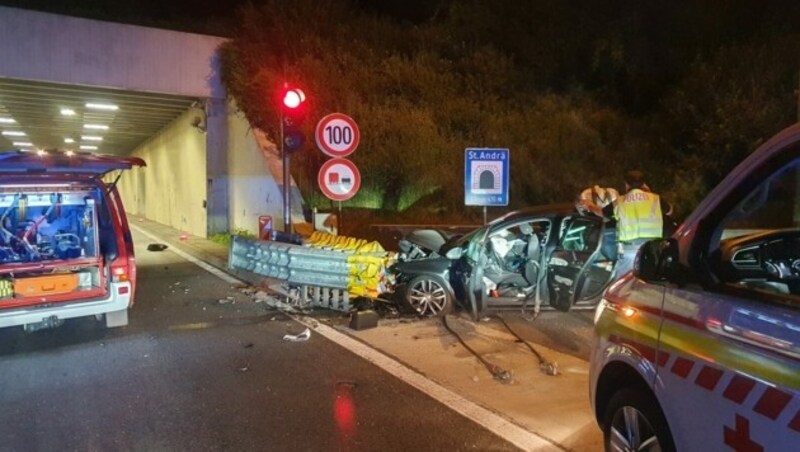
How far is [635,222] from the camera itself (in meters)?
7.03

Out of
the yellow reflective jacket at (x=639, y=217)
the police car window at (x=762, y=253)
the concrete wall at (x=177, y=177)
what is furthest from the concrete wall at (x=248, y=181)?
the police car window at (x=762, y=253)

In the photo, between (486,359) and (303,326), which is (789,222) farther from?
(303,326)

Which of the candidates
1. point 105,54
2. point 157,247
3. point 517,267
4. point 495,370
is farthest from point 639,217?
point 105,54

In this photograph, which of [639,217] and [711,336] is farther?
[639,217]

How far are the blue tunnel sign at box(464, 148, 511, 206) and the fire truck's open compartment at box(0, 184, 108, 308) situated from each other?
15.7 feet

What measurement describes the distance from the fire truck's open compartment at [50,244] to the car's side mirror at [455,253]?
12.6ft

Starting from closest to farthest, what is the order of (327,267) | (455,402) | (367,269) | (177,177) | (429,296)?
(455,402), (429,296), (367,269), (327,267), (177,177)

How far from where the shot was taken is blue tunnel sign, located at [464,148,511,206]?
9352mm

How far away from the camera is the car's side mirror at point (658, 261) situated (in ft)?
9.77

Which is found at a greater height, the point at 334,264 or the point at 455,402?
the point at 334,264

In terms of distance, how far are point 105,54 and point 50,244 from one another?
11039 millimetres

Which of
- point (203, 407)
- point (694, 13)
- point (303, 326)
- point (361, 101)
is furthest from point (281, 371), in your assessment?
point (694, 13)

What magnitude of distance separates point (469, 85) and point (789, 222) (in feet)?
33.0

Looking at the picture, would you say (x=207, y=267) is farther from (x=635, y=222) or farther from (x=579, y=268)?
(x=635, y=222)
